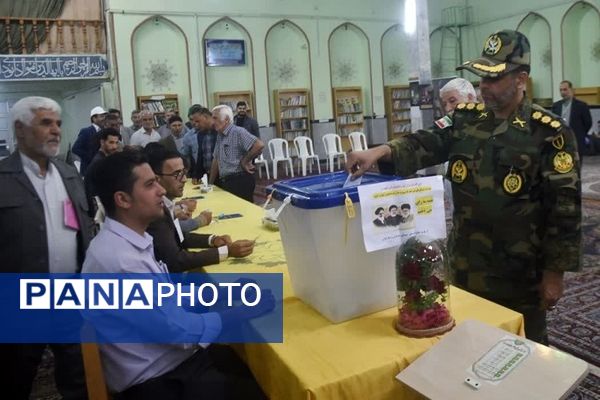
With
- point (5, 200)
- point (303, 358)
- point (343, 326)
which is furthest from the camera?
point (5, 200)

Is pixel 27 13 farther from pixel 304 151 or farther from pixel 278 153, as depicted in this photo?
pixel 304 151

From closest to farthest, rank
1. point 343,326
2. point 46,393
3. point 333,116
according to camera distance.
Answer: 1. point 343,326
2. point 46,393
3. point 333,116

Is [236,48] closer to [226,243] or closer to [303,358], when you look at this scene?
[226,243]

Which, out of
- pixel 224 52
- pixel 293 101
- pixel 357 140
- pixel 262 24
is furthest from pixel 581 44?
pixel 224 52

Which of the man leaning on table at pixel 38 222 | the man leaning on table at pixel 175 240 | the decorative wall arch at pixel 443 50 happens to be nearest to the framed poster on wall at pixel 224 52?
the decorative wall arch at pixel 443 50

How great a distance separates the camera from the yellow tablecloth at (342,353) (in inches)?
47.2

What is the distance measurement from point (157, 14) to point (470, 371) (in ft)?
36.6

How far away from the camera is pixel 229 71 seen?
38.5 ft

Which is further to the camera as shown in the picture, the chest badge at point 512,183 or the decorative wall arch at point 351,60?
the decorative wall arch at point 351,60

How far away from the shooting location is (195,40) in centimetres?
1132

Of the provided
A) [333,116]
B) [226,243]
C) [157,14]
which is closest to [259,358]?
[226,243]

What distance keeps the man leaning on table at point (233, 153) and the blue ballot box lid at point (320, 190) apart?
3063 mm

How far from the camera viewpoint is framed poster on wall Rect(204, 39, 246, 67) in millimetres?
→ 11461

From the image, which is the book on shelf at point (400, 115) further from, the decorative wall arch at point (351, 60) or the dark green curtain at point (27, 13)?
the dark green curtain at point (27, 13)
